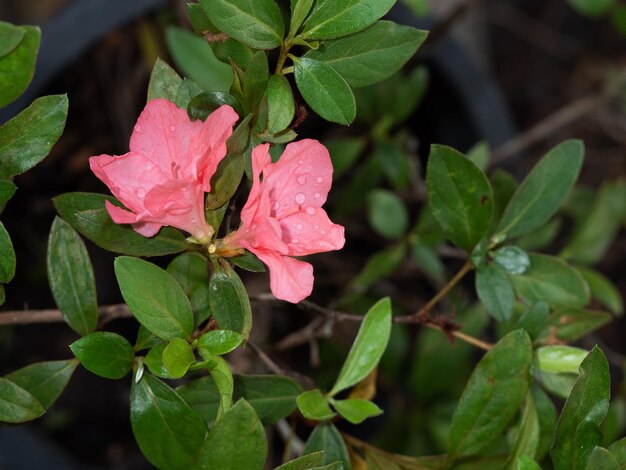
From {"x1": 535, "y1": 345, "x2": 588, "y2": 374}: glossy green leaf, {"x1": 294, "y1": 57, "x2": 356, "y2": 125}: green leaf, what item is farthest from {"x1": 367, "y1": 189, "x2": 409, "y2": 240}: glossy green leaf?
{"x1": 294, "y1": 57, "x2": 356, "y2": 125}: green leaf

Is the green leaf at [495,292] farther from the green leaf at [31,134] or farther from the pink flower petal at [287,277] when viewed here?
the green leaf at [31,134]

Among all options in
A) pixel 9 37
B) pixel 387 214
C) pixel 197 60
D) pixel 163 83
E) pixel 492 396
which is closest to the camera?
pixel 9 37

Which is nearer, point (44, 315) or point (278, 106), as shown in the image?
point (278, 106)

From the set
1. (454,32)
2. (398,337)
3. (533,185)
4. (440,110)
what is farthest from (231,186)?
(454,32)

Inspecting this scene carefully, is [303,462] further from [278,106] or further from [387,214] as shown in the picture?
[387,214]

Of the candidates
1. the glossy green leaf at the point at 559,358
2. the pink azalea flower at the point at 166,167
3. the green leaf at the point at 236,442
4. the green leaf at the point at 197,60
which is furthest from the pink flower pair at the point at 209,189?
the green leaf at the point at 197,60

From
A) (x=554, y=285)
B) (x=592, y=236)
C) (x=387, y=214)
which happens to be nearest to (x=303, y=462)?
(x=554, y=285)
